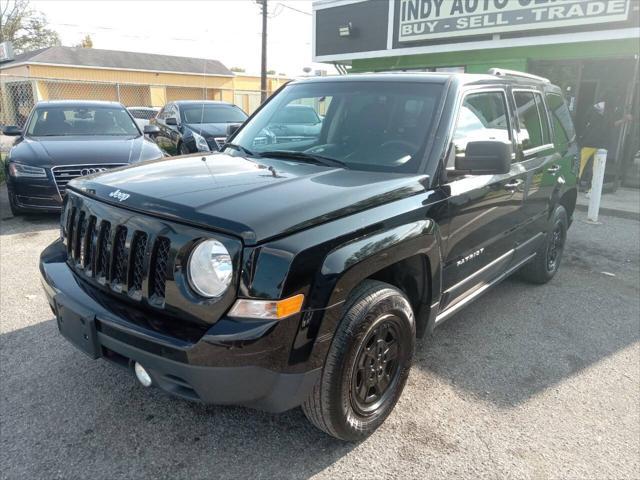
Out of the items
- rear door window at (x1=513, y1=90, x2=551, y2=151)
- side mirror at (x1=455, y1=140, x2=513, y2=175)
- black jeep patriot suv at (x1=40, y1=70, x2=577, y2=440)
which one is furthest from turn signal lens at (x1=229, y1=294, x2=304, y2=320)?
rear door window at (x1=513, y1=90, x2=551, y2=151)

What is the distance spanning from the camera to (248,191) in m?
2.32

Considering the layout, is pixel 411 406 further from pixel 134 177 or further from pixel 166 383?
pixel 134 177

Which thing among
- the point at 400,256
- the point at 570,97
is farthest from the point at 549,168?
the point at 570,97

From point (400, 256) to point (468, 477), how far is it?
110 cm

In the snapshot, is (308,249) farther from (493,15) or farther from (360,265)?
(493,15)

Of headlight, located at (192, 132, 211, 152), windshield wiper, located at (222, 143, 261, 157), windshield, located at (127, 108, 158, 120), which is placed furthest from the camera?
windshield, located at (127, 108, 158, 120)

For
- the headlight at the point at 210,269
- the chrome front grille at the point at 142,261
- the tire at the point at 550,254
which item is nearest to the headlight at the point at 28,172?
the chrome front grille at the point at 142,261

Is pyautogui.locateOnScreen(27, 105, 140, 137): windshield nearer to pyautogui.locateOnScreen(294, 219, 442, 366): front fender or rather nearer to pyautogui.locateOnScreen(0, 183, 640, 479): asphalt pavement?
pyautogui.locateOnScreen(0, 183, 640, 479): asphalt pavement

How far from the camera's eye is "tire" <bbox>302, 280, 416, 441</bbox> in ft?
7.25

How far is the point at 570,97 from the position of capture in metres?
11.7

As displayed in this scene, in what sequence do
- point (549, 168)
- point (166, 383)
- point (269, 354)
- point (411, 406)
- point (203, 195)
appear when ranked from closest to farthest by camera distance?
point (269, 354) < point (166, 383) < point (203, 195) < point (411, 406) < point (549, 168)

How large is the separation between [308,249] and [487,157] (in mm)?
1283

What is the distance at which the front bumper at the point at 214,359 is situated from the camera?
76.1 inches

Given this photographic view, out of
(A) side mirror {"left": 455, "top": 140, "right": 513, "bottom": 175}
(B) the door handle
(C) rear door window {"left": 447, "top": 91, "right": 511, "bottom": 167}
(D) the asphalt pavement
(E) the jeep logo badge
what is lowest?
(D) the asphalt pavement
